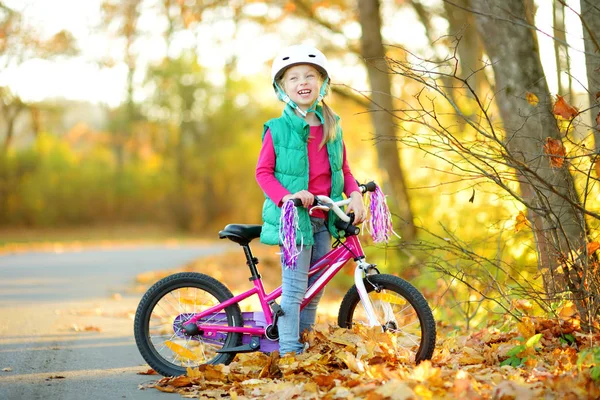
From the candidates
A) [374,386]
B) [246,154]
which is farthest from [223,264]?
[246,154]

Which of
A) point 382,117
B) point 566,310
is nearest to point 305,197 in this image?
point 566,310

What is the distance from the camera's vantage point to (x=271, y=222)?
4.82m

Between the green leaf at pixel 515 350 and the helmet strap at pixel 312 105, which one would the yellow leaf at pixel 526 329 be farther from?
the helmet strap at pixel 312 105

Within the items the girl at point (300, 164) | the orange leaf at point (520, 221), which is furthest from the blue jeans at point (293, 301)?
the orange leaf at point (520, 221)

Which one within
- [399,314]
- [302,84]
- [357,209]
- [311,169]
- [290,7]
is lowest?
[399,314]

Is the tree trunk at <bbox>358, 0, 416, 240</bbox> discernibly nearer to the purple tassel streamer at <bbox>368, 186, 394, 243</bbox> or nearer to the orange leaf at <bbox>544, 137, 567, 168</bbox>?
the purple tassel streamer at <bbox>368, 186, 394, 243</bbox>

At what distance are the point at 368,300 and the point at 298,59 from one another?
1.48 metres

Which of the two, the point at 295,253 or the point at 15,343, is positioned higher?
the point at 295,253

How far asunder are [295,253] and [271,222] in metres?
0.27

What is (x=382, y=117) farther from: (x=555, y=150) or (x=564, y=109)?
(x=564, y=109)

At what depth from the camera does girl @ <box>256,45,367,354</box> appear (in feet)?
15.7

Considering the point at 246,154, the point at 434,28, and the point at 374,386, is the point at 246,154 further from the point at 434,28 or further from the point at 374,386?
the point at 374,386

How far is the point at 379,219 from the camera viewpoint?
496 centimetres

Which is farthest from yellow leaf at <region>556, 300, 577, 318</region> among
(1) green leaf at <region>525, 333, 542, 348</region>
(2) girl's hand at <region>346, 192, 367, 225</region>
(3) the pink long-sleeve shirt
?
(3) the pink long-sleeve shirt
